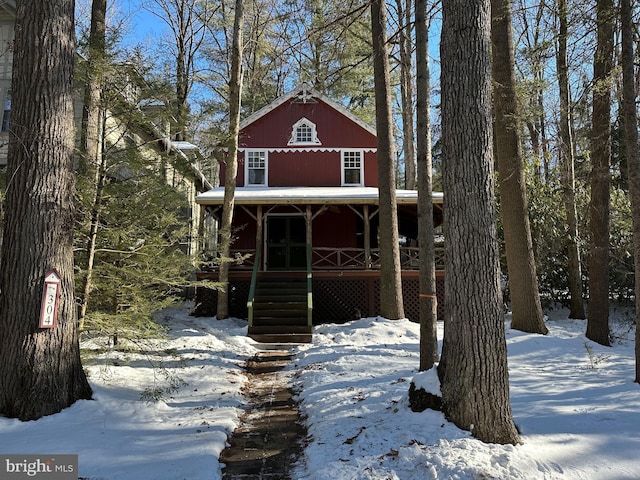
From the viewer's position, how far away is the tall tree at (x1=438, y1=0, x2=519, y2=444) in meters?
3.81

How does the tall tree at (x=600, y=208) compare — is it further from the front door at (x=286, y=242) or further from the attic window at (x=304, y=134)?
the attic window at (x=304, y=134)

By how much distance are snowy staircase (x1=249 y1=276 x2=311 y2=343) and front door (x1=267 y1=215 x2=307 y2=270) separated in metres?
2.67

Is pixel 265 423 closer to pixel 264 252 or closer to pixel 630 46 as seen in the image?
pixel 630 46

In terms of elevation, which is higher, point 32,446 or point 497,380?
point 497,380

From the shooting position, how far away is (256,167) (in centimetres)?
1688

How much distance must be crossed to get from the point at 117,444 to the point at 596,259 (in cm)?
933

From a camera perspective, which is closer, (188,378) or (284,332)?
(188,378)

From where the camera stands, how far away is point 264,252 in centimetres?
1599

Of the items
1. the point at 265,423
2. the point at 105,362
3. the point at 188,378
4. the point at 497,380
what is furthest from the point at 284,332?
the point at 497,380

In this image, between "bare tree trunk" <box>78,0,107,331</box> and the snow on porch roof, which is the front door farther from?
"bare tree trunk" <box>78,0,107,331</box>

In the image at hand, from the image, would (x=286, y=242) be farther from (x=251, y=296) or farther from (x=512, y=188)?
(x=512, y=188)

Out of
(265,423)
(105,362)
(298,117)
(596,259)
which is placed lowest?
(265,423)
